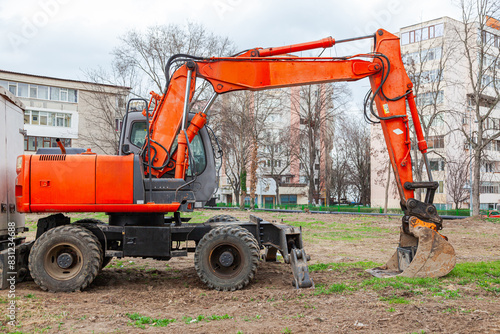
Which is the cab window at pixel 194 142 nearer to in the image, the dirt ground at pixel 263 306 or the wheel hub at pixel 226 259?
the wheel hub at pixel 226 259

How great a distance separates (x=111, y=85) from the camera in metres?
36.6

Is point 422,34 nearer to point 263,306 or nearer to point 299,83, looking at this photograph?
point 299,83

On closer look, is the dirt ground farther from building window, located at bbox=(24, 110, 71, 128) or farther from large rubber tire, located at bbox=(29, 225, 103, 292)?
building window, located at bbox=(24, 110, 71, 128)

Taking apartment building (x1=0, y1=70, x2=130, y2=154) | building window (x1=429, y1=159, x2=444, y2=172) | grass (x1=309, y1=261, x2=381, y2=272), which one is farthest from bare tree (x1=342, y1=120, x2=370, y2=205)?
grass (x1=309, y1=261, x2=381, y2=272)

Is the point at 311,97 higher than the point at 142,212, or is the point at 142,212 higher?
the point at 311,97

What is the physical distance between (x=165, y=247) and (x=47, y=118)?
48339mm

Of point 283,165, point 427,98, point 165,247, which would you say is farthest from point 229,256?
point 283,165

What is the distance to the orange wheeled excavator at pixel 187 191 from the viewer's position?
8062mm

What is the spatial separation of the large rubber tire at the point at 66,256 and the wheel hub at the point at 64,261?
17 mm

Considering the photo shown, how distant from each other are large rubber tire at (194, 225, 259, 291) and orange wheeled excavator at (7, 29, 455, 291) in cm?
2

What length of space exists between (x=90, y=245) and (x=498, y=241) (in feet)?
45.5

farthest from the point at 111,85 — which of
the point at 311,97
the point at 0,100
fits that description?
the point at 0,100

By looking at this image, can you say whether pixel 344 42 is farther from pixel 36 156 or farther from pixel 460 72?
pixel 460 72

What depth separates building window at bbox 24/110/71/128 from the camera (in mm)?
50094
